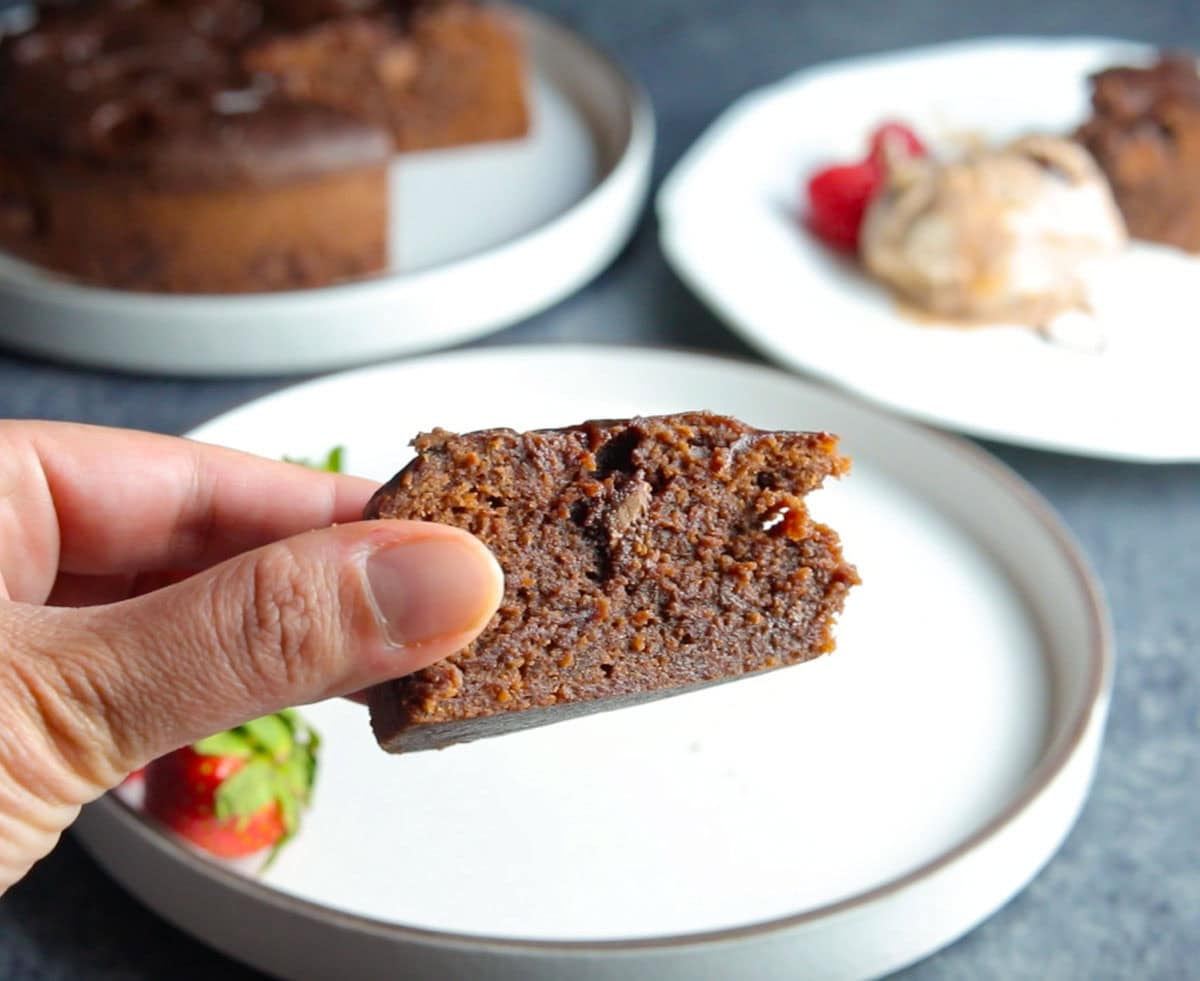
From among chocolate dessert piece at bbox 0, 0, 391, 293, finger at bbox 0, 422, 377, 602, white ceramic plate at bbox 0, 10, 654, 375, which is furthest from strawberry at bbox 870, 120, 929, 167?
finger at bbox 0, 422, 377, 602

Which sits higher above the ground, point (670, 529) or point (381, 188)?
point (670, 529)

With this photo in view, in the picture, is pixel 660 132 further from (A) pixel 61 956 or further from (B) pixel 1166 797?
(A) pixel 61 956

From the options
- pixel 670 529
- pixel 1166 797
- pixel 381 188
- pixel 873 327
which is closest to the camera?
pixel 670 529

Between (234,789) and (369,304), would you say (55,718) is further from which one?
(369,304)

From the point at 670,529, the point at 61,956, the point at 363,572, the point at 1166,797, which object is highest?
the point at 363,572

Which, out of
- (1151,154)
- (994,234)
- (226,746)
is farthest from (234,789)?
(1151,154)

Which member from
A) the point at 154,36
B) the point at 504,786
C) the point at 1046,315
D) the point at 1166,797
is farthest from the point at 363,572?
the point at 154,36
